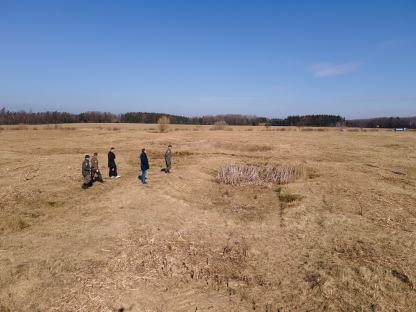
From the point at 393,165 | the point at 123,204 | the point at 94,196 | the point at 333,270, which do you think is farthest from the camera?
the point at 393,165

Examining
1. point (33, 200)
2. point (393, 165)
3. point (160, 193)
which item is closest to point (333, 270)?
point (160, 193)

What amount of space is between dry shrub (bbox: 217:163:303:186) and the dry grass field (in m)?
0.49

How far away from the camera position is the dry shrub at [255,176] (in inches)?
784

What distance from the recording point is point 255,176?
20359mm

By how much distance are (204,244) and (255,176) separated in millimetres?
10274

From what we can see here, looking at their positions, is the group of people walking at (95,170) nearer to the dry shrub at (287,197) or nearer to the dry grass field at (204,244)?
the dry grass field at (204,244)

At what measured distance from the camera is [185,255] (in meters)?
9.83

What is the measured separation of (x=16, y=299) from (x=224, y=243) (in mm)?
6284

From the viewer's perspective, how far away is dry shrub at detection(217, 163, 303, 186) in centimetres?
1991

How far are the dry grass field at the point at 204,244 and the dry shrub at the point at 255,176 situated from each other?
486 mm

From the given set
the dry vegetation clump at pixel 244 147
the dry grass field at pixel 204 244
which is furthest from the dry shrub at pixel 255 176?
the dry vegetation clump at pixel 244 147

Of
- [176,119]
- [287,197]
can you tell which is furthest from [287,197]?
[176,119]

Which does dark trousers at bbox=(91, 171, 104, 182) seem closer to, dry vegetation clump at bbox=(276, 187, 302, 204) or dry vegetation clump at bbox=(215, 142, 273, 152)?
dry vegetation clump at bbox=(276, 187, 302, 204)

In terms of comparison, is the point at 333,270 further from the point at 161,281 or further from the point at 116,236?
the point at 116,236
